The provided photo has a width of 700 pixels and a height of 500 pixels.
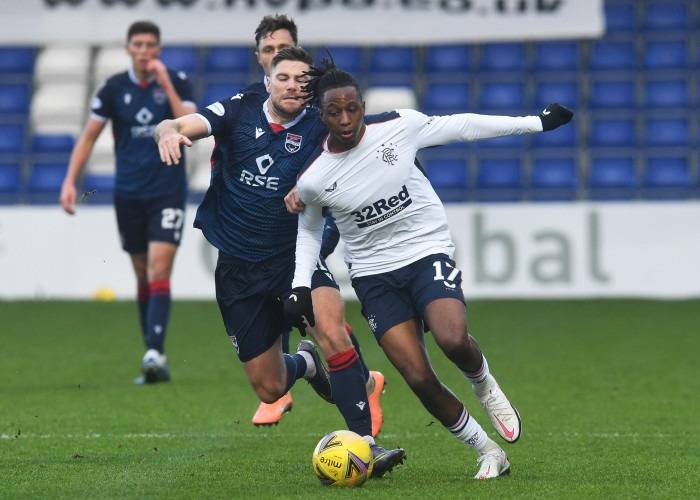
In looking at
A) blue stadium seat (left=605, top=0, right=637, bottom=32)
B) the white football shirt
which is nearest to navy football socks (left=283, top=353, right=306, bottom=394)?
the white football shirt

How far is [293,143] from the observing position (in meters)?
6.93

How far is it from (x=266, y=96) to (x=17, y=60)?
46.0ft

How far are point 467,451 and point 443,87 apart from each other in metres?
12.3

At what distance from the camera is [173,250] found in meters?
10.6

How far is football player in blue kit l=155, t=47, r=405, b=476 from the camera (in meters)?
6.59

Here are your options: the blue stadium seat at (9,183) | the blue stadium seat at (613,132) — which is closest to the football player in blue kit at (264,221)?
the blue stadium seat at (613,132)

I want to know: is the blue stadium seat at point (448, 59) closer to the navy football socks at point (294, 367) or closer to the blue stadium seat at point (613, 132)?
the blue stadium seat at point (613, 132)

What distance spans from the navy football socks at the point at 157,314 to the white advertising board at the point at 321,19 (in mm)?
8028

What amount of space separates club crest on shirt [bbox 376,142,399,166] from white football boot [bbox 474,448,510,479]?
4.31 feet

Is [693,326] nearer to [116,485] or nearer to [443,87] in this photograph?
[443,87]

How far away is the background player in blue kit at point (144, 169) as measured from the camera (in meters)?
10.6

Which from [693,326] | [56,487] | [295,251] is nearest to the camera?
[56,487]

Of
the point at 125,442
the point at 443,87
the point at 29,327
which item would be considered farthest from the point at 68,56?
the point at 125,442

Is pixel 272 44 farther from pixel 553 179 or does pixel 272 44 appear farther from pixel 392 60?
pixel 392 60
